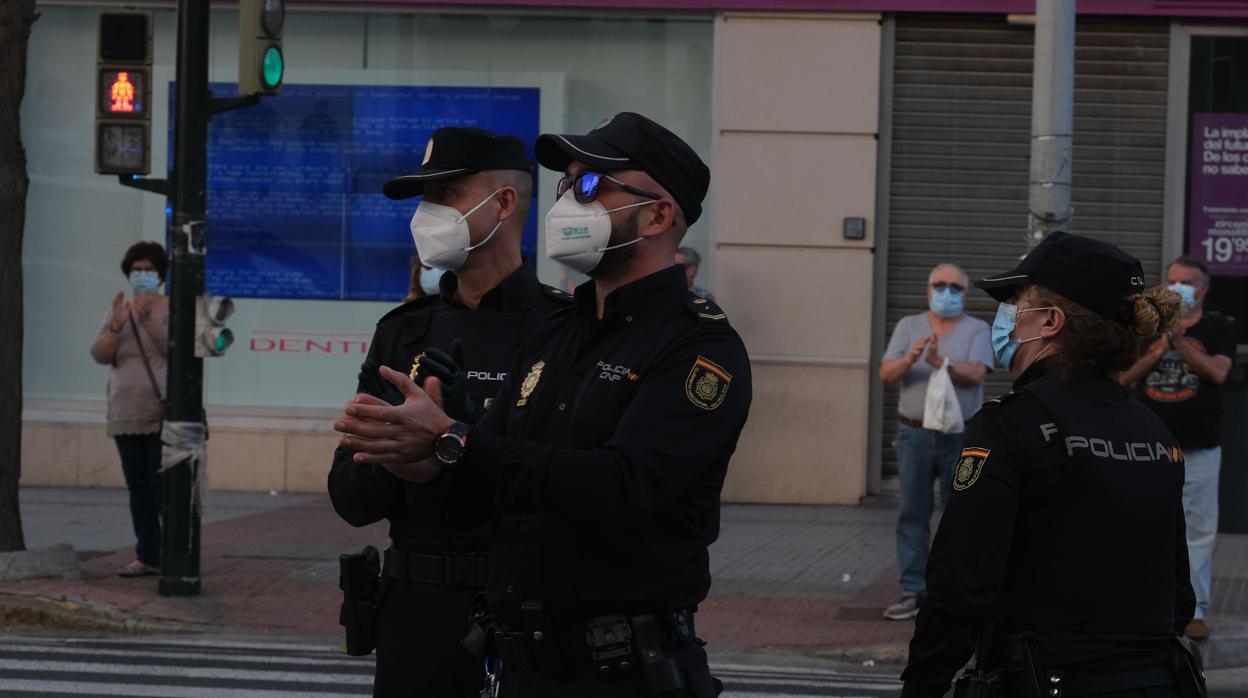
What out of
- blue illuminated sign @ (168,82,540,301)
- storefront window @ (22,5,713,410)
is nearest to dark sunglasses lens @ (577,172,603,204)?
storefront window @ (22,5,713,410)

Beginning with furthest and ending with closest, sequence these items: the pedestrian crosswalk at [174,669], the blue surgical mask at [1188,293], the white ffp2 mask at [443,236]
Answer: the blue surgical mask at [1188,293] → the pedestrian crosswalk at [174,669] → the white ffp2 mask at [443,236]

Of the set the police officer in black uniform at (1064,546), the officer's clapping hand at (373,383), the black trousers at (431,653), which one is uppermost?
the officer's clapping hand at (373,383)

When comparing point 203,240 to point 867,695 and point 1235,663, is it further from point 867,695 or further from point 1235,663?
point 1235,663

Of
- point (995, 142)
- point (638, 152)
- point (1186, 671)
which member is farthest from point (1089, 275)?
point (995, 142)

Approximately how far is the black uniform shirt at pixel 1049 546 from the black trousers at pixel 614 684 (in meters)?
0.44

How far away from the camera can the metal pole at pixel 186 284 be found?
10039 mm

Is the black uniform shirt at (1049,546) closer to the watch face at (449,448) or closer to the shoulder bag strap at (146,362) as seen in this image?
the watch face at (449,448)

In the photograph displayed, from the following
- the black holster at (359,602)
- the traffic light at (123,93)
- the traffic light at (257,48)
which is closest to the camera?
the black holster at (359,602)

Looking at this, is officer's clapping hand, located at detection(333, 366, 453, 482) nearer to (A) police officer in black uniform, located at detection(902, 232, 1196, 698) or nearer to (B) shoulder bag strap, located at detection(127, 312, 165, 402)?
(A) police officer in black uniform, located at detection(902, 232, 1196, 698)

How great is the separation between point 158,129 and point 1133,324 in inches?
499

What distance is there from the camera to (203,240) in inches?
400

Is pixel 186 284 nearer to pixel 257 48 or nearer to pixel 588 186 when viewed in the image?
pixel 257 48

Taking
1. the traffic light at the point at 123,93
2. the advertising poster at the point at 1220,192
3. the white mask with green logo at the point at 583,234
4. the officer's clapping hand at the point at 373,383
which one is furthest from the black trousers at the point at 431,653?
the advertising poster at the point at 1220,192

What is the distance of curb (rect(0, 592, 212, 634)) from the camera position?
9711mm
